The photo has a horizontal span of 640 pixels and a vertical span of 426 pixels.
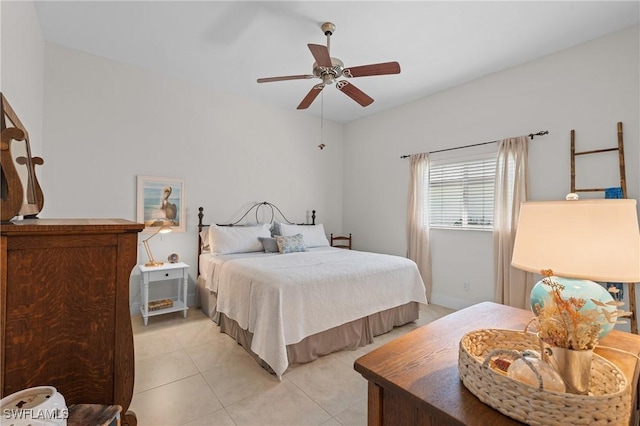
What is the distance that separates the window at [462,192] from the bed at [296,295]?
3.79ft

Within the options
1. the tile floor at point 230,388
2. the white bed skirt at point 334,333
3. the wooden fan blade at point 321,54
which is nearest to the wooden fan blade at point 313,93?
the wooden fan blade at point 321,54

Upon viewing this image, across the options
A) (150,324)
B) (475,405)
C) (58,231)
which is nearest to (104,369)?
(58,231)

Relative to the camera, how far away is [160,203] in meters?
3.62

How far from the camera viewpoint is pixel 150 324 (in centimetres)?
324

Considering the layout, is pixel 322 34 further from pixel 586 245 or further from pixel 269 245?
pixel 586 245

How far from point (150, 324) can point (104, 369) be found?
8.21 ft

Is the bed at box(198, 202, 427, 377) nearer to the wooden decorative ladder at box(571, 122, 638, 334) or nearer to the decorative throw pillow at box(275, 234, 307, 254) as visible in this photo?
the decorative throw pillow at box(275, 234, 307, 254)

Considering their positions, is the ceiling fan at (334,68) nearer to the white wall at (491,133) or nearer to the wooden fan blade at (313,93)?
the wooden fan blade at (313,93)

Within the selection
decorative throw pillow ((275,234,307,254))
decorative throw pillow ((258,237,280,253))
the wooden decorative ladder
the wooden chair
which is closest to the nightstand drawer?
decorative throw pillow ((258,237,280,253))

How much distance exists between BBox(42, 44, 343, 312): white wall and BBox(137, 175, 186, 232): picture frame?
78 mm

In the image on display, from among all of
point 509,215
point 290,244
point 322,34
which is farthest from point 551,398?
point 290,244

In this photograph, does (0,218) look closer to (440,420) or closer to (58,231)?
(58,231)

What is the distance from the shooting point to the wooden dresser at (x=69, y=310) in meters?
0.94

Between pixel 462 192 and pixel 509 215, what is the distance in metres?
0.67
